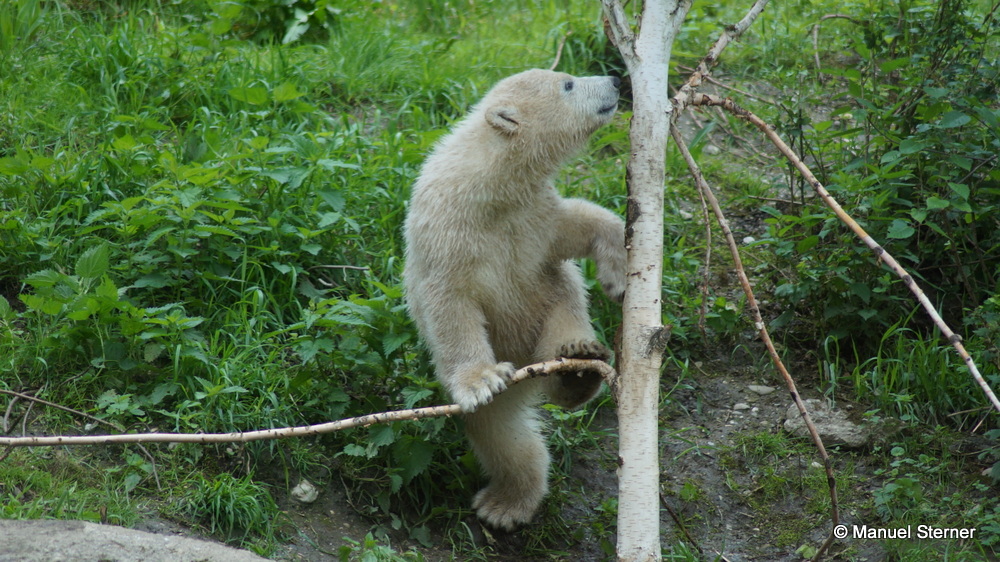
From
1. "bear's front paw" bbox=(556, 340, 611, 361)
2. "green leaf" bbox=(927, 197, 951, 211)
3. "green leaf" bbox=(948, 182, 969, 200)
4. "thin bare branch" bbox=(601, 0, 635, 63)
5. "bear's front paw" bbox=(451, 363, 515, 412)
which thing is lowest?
"bear's front paw" bbox=(451, 363, 515, 412)

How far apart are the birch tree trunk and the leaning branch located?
7.7 inches

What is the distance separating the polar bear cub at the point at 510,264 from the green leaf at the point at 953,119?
1.53 meters

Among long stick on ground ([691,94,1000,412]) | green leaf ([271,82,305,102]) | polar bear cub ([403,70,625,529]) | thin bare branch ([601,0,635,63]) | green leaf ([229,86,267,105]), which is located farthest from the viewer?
green leaf ([229,86,267,105])

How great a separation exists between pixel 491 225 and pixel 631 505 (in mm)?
1431

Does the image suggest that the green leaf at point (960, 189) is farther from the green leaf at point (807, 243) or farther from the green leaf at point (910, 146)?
the green leaf at point (807, 243)

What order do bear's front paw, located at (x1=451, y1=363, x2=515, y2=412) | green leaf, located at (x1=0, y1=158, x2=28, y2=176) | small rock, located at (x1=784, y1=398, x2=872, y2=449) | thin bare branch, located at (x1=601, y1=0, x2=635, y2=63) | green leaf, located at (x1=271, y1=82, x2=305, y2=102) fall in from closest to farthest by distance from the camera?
thin bare branch, located at (x1=601, y1=0, x2=635, y2=63)
bear's front paw, located at (x1=451, y1=363, x2=515, y2=412)
small rock, located at (x1=784, y1=398, x2=872, y2=449)
green leaf, located at (x1=0, y1=158, x2=28, y2=176)
green leaf, located at (x1=271, y1=82, x2=305, y2=102)

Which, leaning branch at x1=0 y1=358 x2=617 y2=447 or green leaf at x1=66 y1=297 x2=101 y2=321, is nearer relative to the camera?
leaning branch at x1=0 y1=358 x2=617 y2=447

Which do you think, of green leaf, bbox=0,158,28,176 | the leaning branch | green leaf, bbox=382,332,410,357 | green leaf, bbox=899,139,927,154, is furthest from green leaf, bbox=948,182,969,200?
green leaf, bbox=0,158,28,176

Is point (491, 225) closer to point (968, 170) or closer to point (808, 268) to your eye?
point (808, 268)

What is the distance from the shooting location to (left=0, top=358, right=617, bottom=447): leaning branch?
3236 millimetres

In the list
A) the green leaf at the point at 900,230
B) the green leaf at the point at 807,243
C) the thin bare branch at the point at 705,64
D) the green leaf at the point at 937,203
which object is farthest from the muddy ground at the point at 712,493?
the thin bare branch at the point at 705,64

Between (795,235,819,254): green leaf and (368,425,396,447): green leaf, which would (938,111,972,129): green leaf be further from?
(368,425,396,447): green leaf

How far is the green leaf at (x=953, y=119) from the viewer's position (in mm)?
4211

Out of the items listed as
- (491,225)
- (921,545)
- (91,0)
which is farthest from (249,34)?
(921,545)
